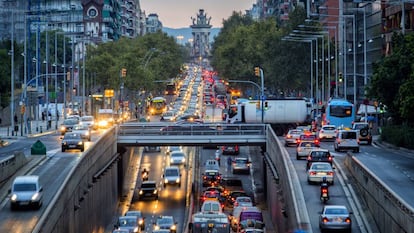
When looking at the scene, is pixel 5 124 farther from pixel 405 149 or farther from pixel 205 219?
pixel 205 219

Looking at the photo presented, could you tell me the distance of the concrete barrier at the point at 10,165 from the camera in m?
54.3

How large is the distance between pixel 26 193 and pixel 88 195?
11087 mm

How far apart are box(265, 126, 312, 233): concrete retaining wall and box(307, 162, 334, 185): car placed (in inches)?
32.2

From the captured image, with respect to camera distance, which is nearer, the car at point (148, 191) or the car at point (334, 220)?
the car at point (334, 220)

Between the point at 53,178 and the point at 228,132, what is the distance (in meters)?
24.6

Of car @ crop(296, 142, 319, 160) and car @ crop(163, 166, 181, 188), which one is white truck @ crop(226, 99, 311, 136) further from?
car @ crop(296, 142, 319, 160)

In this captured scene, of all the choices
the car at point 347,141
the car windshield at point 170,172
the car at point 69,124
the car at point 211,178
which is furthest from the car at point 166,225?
the car at point 69,124

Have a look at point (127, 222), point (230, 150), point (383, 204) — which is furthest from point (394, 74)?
point (383, 204)

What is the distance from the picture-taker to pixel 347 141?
73938 millimetres

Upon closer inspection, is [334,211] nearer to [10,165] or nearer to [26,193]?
[26,193]

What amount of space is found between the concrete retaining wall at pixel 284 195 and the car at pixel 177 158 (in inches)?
811

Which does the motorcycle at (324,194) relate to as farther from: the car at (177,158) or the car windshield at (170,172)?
the car at (177,158)

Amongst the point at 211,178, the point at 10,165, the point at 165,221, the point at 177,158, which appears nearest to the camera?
the point at 10,165

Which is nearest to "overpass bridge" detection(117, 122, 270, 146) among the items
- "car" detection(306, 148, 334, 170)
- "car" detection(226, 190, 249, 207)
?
"car" detection(226, 190, 249, 207)
